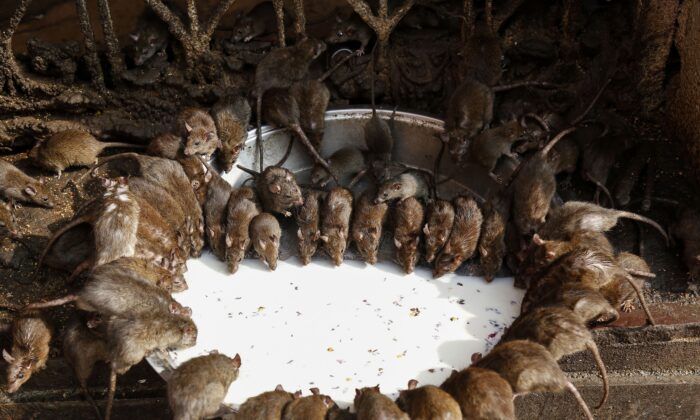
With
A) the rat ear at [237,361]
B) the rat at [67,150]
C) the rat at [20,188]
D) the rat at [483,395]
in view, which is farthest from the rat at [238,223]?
the rat at [483,395]

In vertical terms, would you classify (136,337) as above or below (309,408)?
above

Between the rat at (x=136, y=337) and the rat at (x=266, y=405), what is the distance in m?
0.57

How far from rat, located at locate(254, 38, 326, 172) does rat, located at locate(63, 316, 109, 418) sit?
168 cm

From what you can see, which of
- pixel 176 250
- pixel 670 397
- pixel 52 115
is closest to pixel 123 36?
pixel 52 115

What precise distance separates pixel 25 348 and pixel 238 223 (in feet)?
4.59

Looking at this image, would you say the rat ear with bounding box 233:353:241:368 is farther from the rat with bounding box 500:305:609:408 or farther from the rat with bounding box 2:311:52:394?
the rat with bounding box 500:305:609:408

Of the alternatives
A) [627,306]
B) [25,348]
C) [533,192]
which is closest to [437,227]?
[533,192]

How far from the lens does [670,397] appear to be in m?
4.50

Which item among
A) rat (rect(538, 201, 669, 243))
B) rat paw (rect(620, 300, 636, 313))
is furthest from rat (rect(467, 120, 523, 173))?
rat paw (rect(620, 300, 636, 313))

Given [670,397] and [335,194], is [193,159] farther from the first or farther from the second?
[670,397]

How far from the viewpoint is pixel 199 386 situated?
3730mm

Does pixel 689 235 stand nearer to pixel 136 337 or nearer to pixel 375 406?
pixel 375 406

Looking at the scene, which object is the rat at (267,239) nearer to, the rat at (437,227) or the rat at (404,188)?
the rat at (404,188)

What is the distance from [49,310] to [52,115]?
1.76m
